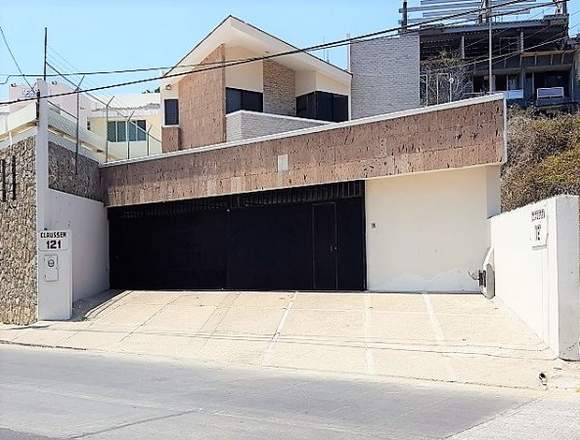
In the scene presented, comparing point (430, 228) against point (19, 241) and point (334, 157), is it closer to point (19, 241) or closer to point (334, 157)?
point (334, 157)

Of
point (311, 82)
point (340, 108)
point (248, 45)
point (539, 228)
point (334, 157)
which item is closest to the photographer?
point (539, 228)

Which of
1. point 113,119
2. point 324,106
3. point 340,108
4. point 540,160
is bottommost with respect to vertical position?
point 540,160

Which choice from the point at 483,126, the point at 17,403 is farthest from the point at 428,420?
the point at 483,126

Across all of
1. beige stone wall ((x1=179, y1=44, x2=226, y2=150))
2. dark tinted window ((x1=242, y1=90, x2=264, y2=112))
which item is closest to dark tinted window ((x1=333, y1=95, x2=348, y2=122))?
dark tinted window ((x1=242, y1=90, x2=264, y2=112))

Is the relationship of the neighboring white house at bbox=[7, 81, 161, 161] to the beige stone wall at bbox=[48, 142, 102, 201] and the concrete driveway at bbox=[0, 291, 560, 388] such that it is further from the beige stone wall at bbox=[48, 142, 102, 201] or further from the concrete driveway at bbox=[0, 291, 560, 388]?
the concrete driveway at bbox=[0, 291, 560, 388]

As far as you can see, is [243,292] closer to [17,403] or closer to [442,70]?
[17,403]

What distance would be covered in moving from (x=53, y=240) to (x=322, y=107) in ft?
42.1

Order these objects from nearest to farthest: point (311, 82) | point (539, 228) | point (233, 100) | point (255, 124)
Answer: point (539, 228)
point (255, 124)
point (233, 100)
point (311, 82)

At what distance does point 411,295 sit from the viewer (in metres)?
18.1

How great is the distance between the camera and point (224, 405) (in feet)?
30.6

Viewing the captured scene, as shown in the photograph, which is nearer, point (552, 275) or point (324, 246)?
point (552, 275)

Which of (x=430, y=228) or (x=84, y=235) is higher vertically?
(x=430, y=228)

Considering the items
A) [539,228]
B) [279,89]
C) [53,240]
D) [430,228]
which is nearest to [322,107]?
[279,89]

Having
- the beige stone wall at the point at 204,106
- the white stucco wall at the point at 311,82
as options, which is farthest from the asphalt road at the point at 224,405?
the white stucco wall at the point at 311,82
